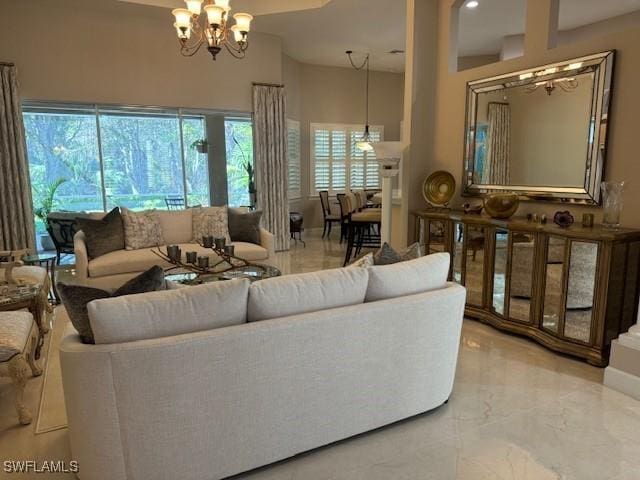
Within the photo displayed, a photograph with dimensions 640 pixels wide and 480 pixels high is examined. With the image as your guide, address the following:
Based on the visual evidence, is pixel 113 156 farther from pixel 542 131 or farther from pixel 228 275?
pixel 542 131

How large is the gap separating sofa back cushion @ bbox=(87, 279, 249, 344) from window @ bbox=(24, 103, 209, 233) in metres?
5.14

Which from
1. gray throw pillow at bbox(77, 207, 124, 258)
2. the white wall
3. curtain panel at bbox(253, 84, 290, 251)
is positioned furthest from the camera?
curtain panel at bbox(253, 84, 290, 251)

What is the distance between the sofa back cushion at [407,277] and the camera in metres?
2.32

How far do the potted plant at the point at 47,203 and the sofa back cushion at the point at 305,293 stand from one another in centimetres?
517

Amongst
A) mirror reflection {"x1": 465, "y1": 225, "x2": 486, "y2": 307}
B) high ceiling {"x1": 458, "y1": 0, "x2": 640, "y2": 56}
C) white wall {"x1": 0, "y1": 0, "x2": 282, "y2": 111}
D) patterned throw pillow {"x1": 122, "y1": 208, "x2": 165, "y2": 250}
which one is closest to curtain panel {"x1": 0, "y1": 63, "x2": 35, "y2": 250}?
white wall {"x1": 0, "y1": 0, "x2": 282, "y2": 111}

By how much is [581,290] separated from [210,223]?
147 inches

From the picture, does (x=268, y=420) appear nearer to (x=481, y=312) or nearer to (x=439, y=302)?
(x=439, y=302)

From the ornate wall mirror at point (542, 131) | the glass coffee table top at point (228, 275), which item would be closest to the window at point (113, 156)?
the glass coffee table top at point (228, 275)

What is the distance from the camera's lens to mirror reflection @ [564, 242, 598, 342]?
3.13 m

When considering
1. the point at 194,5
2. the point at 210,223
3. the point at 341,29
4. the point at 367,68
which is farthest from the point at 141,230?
the point at 367,68

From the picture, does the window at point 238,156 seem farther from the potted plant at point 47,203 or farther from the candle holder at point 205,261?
the candle holder at point 205,261

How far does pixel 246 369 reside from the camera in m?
1.94

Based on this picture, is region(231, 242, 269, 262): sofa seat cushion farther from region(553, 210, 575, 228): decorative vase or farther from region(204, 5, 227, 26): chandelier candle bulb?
region(553, 210, 575, 228): decorative vase

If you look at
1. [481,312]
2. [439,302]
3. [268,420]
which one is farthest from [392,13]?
[268,420]
